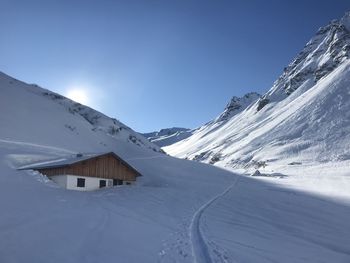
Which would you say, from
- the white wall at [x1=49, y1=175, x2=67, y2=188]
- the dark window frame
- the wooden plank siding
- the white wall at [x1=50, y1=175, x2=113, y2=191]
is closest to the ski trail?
the white wall at [x1=50, y1=175, x2=113, y2=191]

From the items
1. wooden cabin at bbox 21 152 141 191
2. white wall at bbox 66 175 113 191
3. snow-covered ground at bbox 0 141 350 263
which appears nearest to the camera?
snow-covered ground at bbox 0 141 350 263

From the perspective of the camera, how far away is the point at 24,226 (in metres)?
15.6

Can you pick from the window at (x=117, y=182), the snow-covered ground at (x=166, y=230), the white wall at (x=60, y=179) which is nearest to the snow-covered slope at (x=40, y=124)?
the window at (x=117, y=182)

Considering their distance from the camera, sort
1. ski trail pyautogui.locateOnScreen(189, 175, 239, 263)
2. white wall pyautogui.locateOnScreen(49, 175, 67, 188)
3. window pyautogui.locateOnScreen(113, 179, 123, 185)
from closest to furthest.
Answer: ski trail pyautogui.locateOnScreen(189, 175, 239, 263) < white wall pyautogui.locateOnScreen(49, 175, 67, 188) < window pyautogui.locateOnScreen(113, 179, 123, 185)

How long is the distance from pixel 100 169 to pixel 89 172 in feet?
5.92

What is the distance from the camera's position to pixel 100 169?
4403 centimetres

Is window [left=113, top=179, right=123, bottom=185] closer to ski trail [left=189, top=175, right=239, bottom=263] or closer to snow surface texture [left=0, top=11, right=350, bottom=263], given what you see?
snow surface texture [left=0, top=11, right=350, bottom=263]

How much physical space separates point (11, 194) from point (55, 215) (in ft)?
20.2

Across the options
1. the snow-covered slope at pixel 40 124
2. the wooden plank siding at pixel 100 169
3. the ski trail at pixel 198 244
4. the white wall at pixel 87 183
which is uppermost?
the snow-covered slope at pixel 40 124

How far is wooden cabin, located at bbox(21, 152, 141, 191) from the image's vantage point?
133ft

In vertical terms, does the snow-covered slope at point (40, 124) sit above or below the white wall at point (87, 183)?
above

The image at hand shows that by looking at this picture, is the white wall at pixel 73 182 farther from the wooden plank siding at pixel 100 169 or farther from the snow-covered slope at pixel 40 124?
the snow-covered slope at pixel 40 124

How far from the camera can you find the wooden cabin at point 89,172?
40.4 metres

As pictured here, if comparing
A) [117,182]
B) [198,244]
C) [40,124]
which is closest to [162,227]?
[198,244]
